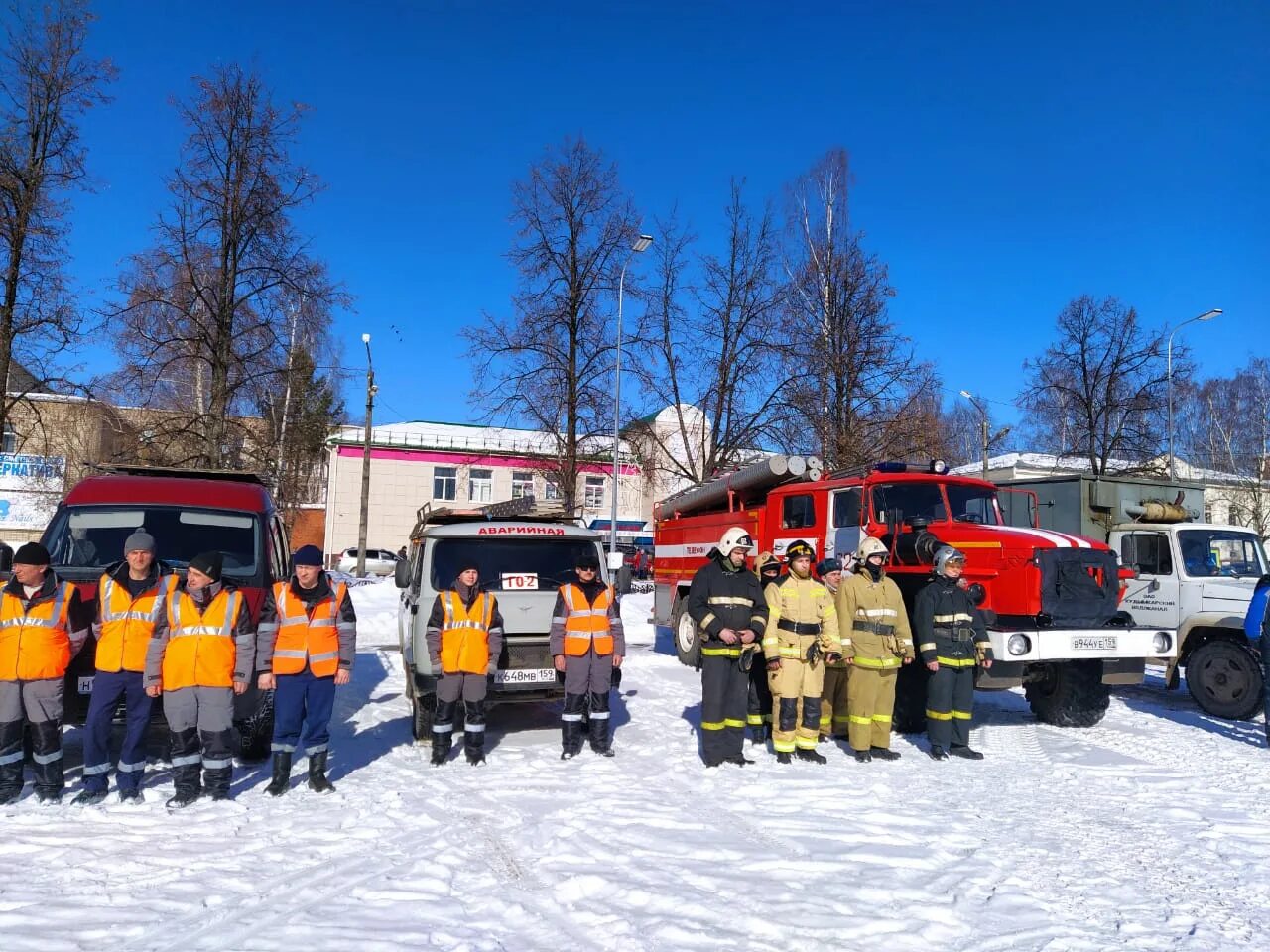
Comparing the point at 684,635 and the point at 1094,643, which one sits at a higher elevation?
the point at 1094,643

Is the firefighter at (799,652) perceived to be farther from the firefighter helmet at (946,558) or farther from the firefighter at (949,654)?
the firefighter helmet at (946,558)

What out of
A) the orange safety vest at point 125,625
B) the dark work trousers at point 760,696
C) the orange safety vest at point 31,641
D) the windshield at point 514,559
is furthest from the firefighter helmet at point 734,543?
the orange safety vest at point 31,641

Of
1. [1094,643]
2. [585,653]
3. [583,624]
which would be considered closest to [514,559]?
[583,624]

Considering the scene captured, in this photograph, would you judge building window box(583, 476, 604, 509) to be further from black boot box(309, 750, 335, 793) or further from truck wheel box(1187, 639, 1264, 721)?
black boot box(309, 750, 335, 793)

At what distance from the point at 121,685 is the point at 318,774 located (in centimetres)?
149

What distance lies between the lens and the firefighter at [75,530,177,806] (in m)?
6.03

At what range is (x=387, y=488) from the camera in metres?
45.8

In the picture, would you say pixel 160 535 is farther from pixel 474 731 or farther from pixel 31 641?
pixel 474 731

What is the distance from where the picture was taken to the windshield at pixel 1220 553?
36.9ft

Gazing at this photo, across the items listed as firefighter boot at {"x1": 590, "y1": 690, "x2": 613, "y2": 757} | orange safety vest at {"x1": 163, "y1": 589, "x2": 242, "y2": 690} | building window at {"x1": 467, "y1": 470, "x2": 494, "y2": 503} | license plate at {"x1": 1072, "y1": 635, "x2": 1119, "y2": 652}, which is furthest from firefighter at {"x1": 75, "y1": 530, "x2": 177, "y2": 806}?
building window at {"x1": 467, "y1": 470, "x2": 494, "y2": 503}

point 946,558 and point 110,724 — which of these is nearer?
point 110,724

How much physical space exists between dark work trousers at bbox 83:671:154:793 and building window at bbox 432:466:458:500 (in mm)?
40993

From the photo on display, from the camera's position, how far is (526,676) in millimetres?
8180

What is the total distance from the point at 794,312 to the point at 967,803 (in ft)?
62.9
